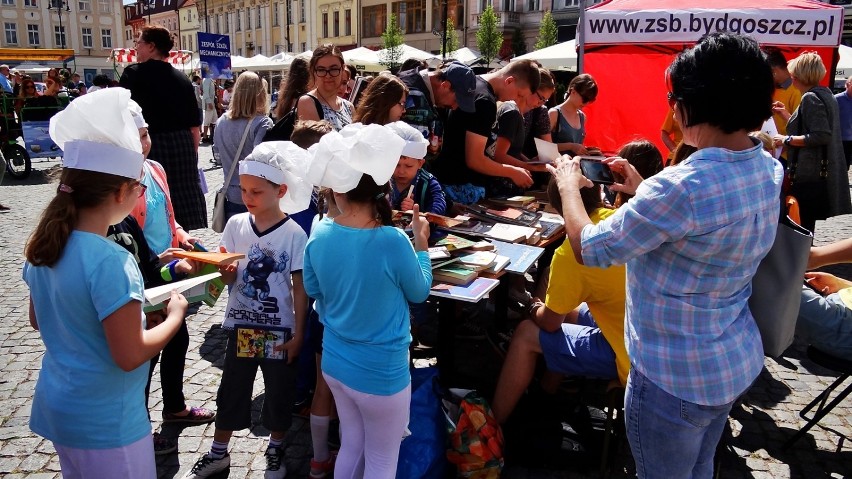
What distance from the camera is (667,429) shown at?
5.51 ft

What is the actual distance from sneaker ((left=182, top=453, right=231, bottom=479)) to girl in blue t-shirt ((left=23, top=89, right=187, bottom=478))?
38.1 inches

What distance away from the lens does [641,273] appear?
5.45ft

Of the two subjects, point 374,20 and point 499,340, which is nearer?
point 499,340

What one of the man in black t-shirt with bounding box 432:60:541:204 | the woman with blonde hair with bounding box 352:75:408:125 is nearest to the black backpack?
the woman with blonde hair with bounding box 352:75:408:125

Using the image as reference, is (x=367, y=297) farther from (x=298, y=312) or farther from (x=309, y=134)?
(x=309, y=134)

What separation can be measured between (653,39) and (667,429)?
5510 mm

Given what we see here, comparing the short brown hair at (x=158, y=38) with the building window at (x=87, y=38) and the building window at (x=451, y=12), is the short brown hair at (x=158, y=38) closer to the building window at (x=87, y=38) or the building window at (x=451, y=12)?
the building window at (x=451, y=12)

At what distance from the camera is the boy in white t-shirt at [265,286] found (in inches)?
101

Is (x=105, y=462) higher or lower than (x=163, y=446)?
higher

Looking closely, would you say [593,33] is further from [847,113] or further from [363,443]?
[363,443]

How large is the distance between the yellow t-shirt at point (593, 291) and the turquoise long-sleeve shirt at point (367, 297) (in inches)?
28.3

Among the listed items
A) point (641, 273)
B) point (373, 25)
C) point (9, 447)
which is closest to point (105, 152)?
point (641, 273)

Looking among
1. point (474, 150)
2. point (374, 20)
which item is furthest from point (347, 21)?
point (474, 150)

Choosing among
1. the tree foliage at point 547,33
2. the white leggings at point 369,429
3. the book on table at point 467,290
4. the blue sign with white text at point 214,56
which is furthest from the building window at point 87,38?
the white leggings at point 369,429
